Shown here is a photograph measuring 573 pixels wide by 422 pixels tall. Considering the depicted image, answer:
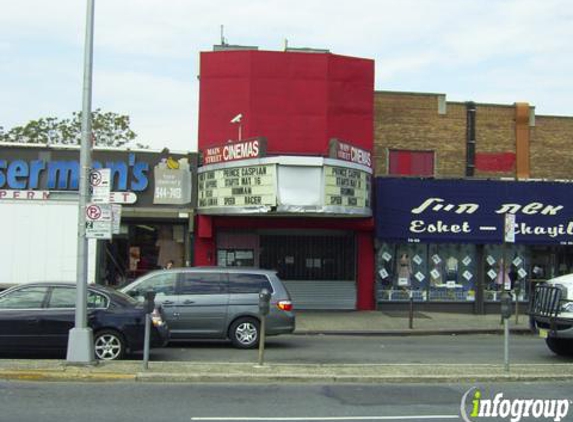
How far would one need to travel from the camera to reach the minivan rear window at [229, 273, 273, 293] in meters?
15.0

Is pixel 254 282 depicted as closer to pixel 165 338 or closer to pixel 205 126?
pixel 165 338

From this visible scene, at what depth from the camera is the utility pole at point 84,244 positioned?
11094 mm

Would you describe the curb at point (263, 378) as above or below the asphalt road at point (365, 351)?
above

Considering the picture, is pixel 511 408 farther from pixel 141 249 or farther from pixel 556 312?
pixel 141 249

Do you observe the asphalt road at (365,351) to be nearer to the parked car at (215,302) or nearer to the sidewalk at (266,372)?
the parked car at (215,302)

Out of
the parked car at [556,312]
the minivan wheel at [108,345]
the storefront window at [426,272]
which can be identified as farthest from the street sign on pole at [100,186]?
the storefront window at [426,272]

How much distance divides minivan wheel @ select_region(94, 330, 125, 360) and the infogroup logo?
6035 millimetres

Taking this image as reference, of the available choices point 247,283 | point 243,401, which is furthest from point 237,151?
point 243,401

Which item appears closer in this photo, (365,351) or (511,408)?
(511,408)

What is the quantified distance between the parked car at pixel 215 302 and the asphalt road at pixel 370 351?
407 mm

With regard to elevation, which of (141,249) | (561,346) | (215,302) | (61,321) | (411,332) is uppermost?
(141,249)

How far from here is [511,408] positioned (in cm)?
880

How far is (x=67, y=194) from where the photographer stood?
69.4 feet

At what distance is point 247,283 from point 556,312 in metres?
6.19
